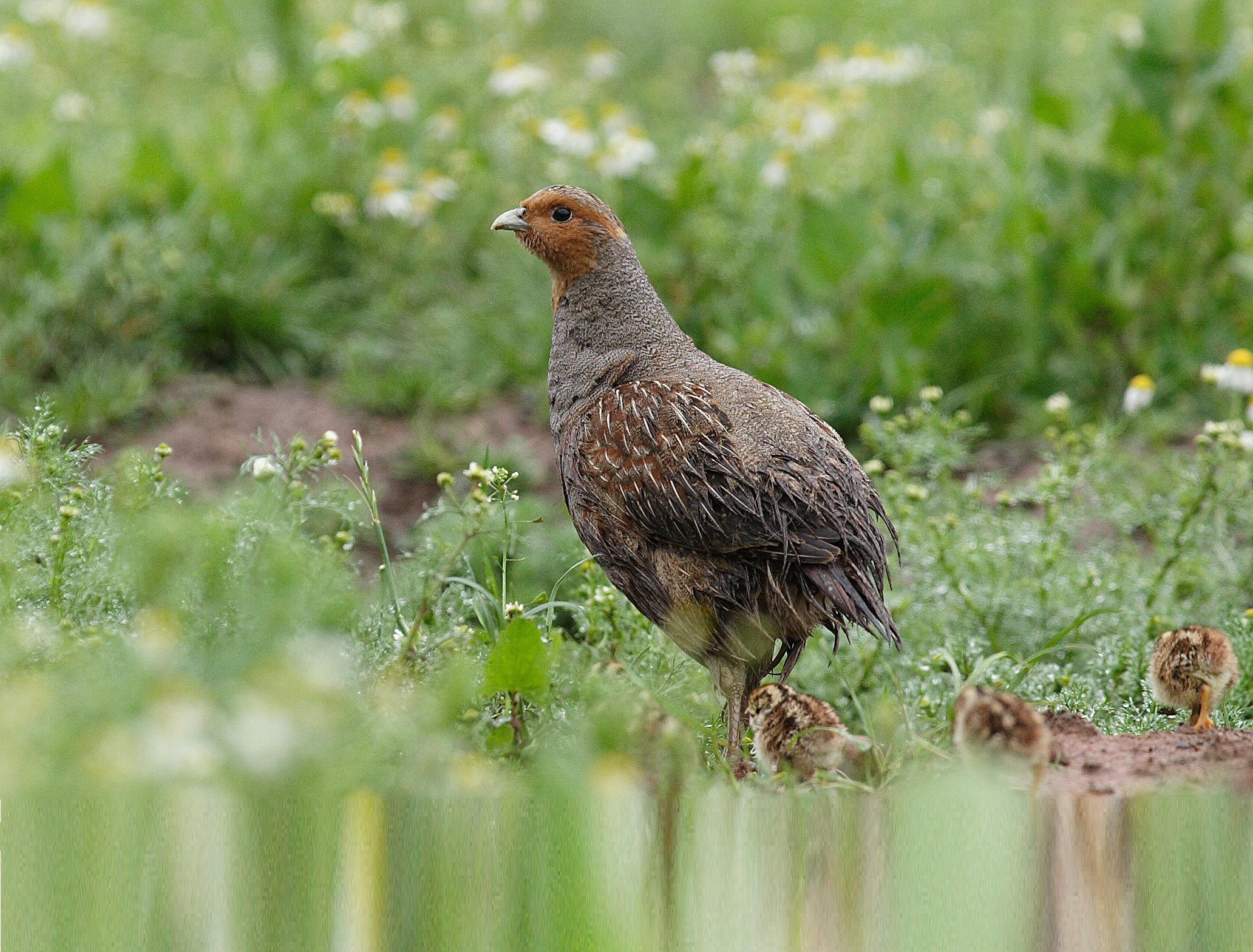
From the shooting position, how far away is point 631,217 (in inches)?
244

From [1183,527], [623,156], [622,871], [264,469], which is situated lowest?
[622,871]

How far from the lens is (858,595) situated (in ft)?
10.9

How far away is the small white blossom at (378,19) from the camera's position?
7.95 metres

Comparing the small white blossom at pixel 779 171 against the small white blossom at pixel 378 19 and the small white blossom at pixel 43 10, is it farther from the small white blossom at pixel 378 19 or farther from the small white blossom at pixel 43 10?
the small white blossom at pixel 43 10

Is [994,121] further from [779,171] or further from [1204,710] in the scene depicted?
[1204,710]

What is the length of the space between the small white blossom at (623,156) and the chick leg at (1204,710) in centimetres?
387

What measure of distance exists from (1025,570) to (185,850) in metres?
3.16

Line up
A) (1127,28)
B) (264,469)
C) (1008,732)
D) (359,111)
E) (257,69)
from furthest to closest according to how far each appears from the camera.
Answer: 1. (257,69)
2. (1127,28)
3. (359,111)
4. (264,469)
5. (1008,732)

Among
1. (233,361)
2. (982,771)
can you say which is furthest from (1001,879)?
(233,361)

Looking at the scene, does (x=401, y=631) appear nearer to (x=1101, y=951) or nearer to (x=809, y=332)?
(x=1101, y=951)

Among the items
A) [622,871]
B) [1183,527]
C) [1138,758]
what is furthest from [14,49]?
[622,871]

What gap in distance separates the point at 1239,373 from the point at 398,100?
14.0ft

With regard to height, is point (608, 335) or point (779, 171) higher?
point (779, 171)

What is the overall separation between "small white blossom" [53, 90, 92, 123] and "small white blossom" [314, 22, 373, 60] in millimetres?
1243
